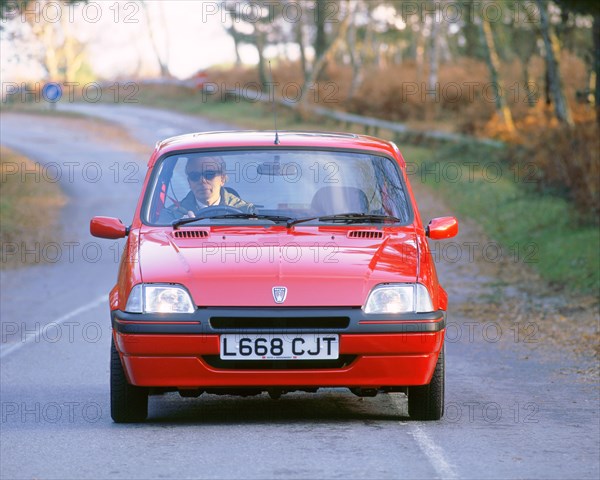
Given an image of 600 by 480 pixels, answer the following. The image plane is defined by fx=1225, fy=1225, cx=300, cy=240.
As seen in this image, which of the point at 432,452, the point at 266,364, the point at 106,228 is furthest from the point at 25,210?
the point at 432,452

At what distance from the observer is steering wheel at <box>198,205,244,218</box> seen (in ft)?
25.9

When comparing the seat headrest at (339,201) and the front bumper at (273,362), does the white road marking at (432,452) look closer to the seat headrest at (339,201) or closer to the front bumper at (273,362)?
the front bumper at (273,362)

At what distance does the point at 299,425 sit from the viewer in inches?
281

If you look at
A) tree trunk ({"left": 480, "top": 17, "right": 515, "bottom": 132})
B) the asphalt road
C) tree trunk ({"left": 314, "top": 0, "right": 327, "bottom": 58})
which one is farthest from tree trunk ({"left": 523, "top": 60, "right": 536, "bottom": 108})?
the asphalt road

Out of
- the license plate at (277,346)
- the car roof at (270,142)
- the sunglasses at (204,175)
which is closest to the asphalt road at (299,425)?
the license plate at (277,346)

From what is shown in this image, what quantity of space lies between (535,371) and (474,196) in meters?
15.1

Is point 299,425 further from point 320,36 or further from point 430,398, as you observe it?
point 320,36

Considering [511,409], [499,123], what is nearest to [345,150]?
[511,409]

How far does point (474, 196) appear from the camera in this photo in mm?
25125

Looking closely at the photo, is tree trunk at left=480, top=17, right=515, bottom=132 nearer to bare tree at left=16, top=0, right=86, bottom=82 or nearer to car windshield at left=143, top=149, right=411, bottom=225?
car windshield at left=143, top=149, right=411, bottom=225

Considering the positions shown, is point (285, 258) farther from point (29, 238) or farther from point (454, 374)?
point (29, 238)

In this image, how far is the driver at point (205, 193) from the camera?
→ 7.96 metres

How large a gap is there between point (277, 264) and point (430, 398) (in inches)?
48.7

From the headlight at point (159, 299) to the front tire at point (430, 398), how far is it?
1469 mm
